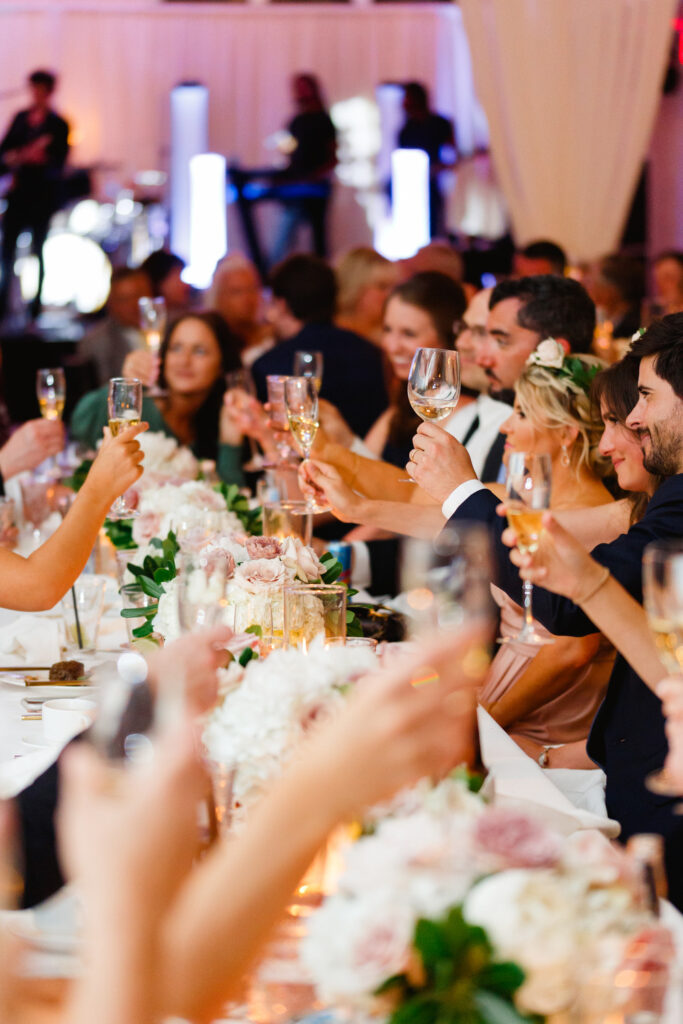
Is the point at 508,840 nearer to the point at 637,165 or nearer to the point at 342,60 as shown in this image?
the point at 637,165

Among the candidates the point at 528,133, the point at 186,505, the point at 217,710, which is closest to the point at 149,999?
the point at 217,710

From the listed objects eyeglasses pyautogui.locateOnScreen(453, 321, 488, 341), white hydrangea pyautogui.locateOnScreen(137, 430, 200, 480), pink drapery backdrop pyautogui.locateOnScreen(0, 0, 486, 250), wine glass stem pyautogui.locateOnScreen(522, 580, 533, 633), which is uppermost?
pink drapery backdrop pyautogui.locateOnScreen(0, 0, 486, 250)

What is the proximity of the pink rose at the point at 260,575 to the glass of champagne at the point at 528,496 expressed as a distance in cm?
45

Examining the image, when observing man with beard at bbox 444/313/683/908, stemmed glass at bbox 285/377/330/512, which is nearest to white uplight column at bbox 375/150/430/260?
stemmed glass at bbox 285/377/330/512

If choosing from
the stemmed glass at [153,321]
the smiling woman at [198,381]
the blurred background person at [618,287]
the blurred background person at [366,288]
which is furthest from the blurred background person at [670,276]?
the stemmed glass at [153,321]

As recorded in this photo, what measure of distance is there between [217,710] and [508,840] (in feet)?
1.27

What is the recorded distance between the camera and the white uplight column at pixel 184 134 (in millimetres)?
11430

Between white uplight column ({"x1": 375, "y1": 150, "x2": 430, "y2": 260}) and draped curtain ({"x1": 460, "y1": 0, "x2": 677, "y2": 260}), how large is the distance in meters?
4.21

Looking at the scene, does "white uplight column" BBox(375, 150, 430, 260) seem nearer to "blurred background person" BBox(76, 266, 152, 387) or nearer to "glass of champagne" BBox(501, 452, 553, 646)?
"blurred background person" BBox(76, 266, 152, 387)

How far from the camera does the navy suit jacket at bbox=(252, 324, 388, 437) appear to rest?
463 cm

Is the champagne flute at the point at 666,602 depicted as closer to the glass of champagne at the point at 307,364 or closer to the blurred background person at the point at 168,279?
the glass of champagne at the point at 307,364

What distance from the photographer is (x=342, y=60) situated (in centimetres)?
1159

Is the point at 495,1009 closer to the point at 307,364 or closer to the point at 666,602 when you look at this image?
the point at 666,602

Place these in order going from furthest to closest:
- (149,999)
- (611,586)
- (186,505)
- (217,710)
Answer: (186,505)
(611,586)
(217,710)
(149,999)
